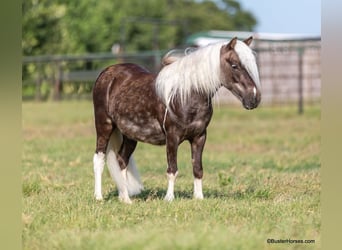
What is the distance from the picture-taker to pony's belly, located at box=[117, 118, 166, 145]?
675cm

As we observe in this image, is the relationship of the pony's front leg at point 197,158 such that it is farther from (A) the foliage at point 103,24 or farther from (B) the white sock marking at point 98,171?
(A) the foliage at point 103,24

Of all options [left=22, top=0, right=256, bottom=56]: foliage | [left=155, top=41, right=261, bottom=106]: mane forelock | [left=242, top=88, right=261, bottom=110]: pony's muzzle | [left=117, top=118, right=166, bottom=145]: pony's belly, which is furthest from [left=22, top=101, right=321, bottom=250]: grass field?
[left=22, top=0, right=256, bottom=56]: foliage

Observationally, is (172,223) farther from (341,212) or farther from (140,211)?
(341,212)

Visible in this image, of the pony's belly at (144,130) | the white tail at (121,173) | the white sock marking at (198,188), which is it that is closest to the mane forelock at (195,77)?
the pony's belly at (144,130)

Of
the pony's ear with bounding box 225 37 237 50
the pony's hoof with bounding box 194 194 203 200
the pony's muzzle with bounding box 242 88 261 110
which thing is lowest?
the pony's hoof with bounding box 194 194 203 200

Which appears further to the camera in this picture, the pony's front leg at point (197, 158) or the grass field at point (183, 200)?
the pony's front leg at point (197, 158)

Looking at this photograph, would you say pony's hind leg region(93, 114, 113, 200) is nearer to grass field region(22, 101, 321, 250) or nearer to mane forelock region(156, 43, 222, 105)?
grass field region(22, 101, 321, 250)

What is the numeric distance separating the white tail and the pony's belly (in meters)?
0.37

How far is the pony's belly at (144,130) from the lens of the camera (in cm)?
675

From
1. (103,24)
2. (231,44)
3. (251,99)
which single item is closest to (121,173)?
(251,99)

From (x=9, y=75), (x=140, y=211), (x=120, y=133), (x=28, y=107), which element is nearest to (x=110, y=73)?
(x=120, y=133)

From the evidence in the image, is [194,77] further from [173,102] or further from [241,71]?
[241,71]

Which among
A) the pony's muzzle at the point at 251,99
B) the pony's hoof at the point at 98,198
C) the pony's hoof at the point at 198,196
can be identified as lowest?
the pony's hoof at the point at 98,198

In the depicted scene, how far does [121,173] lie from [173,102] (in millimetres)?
1111
